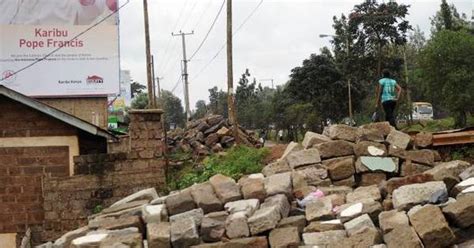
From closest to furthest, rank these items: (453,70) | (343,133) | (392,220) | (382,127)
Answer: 1. (392,220)
2. (343,133)
3. (382,127)
4. (453,70)

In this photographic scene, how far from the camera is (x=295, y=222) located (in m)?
6.94

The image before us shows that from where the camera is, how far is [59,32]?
2128 centimetres

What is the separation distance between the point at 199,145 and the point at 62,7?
9062 mm

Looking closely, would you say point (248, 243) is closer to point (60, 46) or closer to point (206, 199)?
point (206, 199)

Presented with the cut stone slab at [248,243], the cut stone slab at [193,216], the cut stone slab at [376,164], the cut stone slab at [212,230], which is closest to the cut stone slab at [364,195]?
the cut stone slab at [376,164]

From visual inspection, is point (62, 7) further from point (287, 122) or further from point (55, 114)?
point (287, 122)

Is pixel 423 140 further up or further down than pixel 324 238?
further up

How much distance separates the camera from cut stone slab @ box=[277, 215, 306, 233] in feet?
22.7

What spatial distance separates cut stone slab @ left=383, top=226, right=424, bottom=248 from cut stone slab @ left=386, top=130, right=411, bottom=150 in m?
2.97

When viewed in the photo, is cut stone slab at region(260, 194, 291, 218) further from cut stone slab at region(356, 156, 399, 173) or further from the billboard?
the billboard

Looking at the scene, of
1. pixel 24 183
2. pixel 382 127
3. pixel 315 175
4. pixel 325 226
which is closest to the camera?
pixel 325 226

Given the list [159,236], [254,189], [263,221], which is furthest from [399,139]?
[159,236]

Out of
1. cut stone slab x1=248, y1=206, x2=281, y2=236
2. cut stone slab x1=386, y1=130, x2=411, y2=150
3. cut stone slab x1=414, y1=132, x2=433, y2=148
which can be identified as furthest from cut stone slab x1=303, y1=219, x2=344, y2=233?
cut stone slab x1=414, y1=132, x2=433, y2=148

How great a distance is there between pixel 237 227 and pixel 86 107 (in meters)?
15.9
